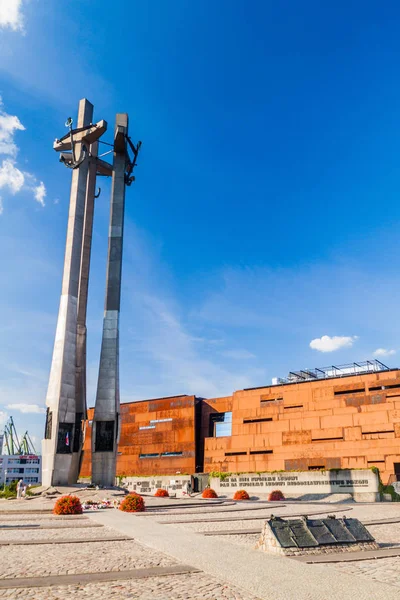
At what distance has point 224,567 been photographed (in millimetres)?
→ 9469

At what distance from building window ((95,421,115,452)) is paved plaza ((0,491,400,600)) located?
20.0 meters

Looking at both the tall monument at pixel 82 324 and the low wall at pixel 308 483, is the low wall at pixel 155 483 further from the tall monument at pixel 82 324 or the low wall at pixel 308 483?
the tall monument at pixel 82 324

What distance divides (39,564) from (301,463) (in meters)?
44.2

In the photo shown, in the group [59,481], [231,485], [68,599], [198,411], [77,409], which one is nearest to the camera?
[68,599]

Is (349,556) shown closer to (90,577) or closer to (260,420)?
(90,577)

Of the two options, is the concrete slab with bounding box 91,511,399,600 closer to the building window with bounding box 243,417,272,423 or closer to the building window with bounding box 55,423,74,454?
the building window with bounding box 55,423,74,454

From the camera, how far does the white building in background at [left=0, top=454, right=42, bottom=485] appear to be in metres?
142

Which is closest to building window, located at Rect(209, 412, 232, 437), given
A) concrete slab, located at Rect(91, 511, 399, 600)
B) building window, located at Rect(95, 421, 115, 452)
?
building window, located at Rect(95, 421, 115, 452)

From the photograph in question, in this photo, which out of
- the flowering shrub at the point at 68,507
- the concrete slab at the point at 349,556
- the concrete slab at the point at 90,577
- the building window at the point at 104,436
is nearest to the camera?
the concrete slab at the point at 90,577

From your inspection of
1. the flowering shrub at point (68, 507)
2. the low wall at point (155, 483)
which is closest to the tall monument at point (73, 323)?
the flowering shrub at point (68, 507)

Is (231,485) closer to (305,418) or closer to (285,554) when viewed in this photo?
(305,418)

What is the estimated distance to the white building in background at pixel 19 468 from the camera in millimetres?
141875

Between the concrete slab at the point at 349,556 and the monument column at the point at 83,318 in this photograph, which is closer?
the concrete slab at the point at 349,556

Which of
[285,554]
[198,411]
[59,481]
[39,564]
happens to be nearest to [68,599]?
[39,564]
